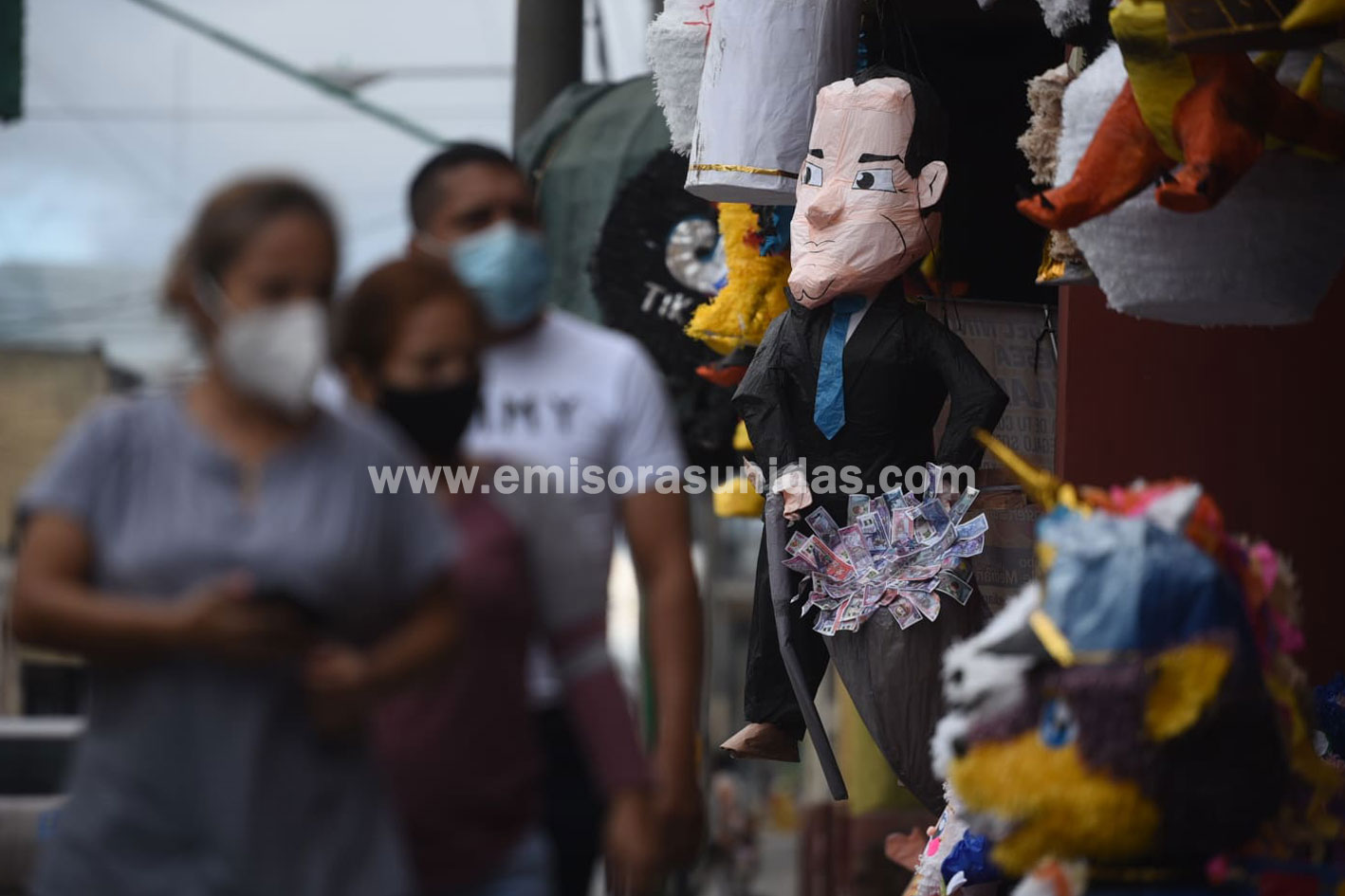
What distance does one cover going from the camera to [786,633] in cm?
531

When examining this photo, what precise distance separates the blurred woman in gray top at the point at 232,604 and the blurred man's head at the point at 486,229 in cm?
30

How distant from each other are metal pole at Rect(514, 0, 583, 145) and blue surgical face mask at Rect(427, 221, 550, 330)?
5.41m

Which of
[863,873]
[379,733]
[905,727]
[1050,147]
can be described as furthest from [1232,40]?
[863,873]

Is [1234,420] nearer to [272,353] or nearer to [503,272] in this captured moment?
[503,272]

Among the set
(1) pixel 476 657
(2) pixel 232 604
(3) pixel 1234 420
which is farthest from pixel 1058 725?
(3) pixel 1234 420

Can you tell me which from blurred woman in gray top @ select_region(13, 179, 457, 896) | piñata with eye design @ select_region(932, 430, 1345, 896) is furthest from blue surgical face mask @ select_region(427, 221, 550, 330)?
piñata with eye design @ select_region(932, 430, 1345, 896)

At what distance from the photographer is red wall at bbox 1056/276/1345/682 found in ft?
17.5

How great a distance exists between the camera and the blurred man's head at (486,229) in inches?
106

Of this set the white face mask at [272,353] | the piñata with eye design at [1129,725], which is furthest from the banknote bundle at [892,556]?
the white face mask at [272,353]

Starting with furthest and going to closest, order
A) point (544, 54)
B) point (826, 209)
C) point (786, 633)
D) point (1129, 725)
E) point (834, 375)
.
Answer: point (544, 54)
point (786, 633)
point (834, 375)
point (826, 209)
point (1129, 725)

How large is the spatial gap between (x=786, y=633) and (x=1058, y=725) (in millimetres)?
2269

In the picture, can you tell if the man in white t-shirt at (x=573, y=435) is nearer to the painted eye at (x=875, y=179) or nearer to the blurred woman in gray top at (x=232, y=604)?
the blurred woman in gray top at (x=232, y=604)

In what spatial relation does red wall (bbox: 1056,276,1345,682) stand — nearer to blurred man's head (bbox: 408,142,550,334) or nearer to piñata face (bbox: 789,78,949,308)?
piñata face (bbox: 789,78,949,308)

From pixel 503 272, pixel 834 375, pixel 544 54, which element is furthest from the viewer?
pixel 544 54
